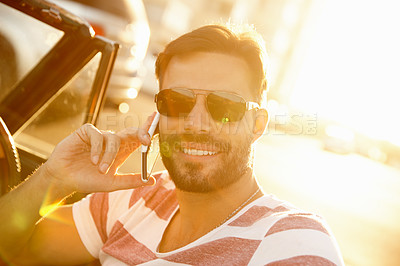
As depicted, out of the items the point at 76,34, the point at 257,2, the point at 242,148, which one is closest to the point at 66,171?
the point at 76,34

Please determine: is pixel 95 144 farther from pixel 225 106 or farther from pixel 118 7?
pixel 118 7

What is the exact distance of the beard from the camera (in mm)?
2059

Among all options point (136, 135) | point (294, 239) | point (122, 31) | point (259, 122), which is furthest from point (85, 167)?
point (122, 31)

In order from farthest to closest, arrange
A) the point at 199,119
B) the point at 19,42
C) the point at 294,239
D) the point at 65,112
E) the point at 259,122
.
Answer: the point at 19,42, the point at 65,112, the point at 259,122, the point at 199,119, the point at 294,239

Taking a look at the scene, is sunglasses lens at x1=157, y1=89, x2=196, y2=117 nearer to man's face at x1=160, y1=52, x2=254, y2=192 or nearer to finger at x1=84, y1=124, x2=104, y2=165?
man's face at x1=160, y1=52, x2=254, y2=192

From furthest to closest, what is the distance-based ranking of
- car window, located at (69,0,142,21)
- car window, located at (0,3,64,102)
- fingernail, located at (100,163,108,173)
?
car window, located at (69,0,142,21) → car window, located at (0,3,64,102) → fingernail, located at (100,163,108,173)

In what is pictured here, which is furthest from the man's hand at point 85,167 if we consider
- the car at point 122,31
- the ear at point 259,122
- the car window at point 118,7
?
the car window at point 118,7

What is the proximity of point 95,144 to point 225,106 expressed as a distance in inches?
28.5

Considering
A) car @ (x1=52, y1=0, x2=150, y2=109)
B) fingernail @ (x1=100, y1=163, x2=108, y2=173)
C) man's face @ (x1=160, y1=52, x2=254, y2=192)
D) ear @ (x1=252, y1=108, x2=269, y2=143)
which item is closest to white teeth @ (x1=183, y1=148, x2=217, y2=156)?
man's face @ (x1=160, y1=52, x2=254, y2=192)

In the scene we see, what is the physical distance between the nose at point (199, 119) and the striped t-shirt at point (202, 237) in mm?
428

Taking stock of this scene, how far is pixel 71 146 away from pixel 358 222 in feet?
21.8

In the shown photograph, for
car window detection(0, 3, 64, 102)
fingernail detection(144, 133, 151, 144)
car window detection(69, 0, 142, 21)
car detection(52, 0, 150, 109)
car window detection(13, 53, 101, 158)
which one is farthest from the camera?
car window detection(69, 0, 142, 21)

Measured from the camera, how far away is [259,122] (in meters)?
2.32

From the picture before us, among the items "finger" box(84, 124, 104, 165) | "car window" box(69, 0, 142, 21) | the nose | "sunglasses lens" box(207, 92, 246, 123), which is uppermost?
"car window" box(69, 0, 142, 21)
